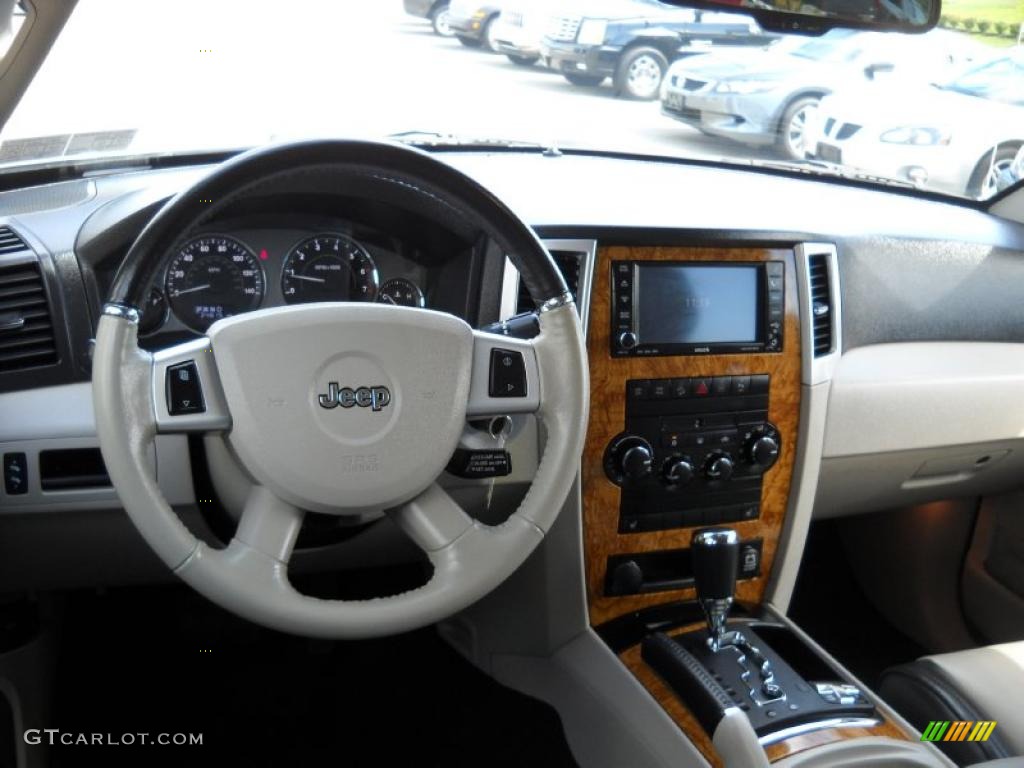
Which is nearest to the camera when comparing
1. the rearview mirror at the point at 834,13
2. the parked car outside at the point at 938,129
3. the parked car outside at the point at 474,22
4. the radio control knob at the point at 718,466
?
the rearview mirror at the point at 834,13

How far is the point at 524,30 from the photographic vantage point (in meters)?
2.78

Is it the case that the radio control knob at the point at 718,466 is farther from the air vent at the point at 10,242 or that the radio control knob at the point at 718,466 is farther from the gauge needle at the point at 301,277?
the air vent at the point at 10,242

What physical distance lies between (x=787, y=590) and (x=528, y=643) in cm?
58

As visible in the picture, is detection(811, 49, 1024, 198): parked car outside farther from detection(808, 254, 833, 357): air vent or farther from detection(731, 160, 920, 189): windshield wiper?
detection(808, 254, 833, 357): air vent

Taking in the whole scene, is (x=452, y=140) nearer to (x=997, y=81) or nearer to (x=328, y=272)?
(x=328, y=272)

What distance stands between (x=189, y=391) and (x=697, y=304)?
1.09m

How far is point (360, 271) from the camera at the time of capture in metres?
2.13

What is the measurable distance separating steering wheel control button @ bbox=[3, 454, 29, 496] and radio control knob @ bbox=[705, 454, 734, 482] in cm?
128

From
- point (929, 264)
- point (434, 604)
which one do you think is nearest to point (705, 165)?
point (929, 264)

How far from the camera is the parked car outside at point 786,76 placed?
2.89 m

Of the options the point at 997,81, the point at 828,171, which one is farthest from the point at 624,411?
the point at 997,81

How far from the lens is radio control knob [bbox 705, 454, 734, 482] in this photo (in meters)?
2.38

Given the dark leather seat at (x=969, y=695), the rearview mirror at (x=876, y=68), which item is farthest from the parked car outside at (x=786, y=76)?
the dark leather seat at (x=969, y=695)

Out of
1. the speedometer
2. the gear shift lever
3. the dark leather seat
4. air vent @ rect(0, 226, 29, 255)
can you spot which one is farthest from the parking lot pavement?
the dark leather seat
